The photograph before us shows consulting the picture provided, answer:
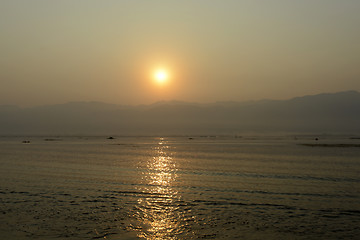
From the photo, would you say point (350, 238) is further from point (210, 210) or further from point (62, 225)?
point (62, 225)

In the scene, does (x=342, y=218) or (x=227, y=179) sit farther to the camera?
(x=227, y=179)

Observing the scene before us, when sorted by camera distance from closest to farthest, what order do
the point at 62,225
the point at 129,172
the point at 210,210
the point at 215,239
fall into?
1. the point at 215,239
2. the point at 62,225
3. the point at 210,210
4. the point at 129,172

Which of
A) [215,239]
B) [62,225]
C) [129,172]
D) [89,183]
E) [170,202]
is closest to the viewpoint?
[215,239]

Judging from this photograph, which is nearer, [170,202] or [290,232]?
[290,232]

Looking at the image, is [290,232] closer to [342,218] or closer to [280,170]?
[342,218]

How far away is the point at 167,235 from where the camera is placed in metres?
17.9

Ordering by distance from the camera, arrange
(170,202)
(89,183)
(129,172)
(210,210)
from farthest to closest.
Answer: (129,172) → (89,183) → (170,202) → (210,210)

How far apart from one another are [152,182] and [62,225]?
15.1 m

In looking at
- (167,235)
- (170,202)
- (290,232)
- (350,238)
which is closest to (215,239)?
(167,235)

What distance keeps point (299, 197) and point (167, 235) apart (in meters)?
13.1

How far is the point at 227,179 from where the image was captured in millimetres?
35500

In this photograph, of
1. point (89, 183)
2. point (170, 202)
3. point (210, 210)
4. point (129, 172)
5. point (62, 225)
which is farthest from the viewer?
point (129, 172)

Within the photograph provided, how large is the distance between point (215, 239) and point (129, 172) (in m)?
25.6

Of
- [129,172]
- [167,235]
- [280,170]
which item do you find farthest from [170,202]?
[280,170]
